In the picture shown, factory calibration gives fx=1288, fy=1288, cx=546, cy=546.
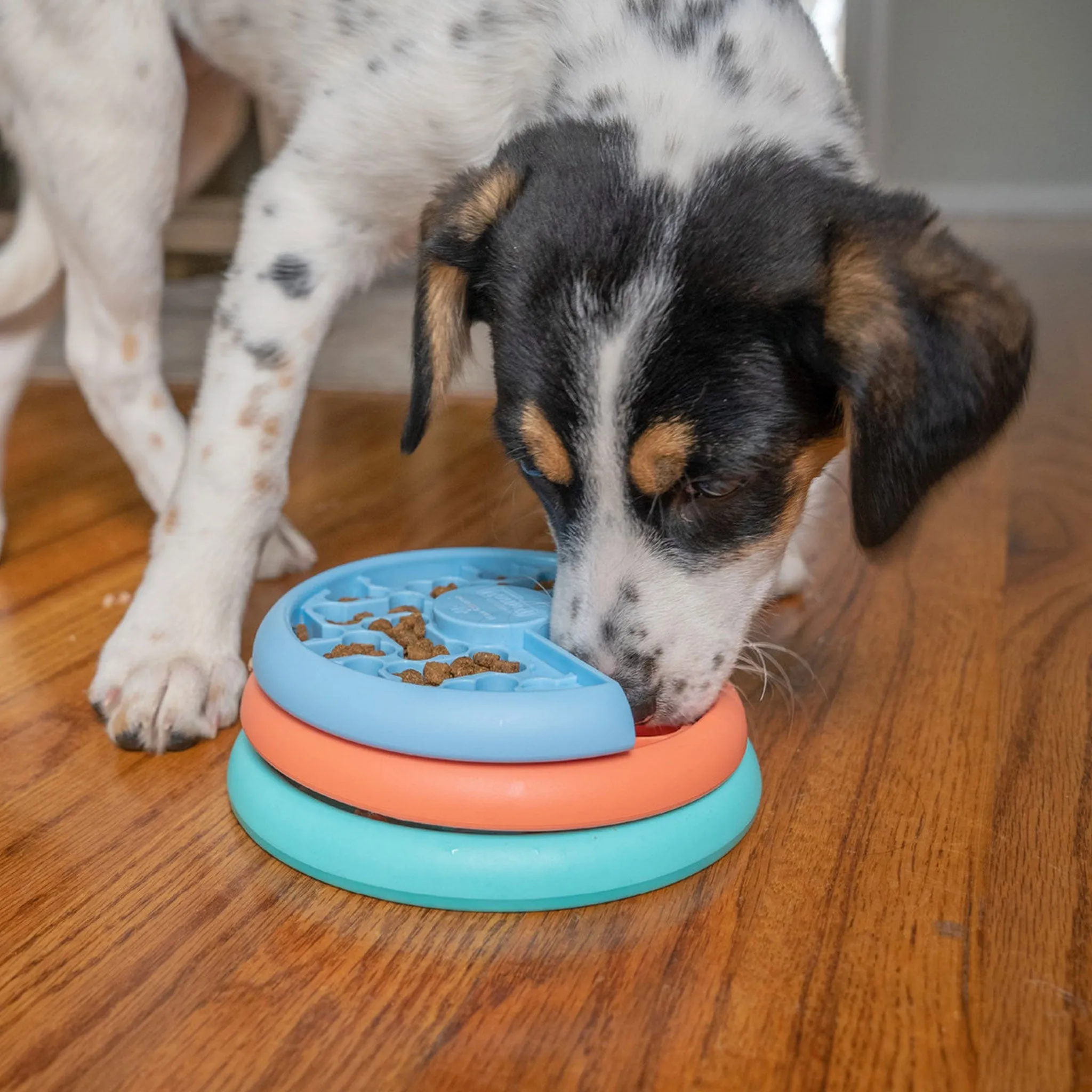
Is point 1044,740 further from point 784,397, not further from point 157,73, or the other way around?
point 157,73

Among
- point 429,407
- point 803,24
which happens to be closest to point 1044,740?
point 429,407

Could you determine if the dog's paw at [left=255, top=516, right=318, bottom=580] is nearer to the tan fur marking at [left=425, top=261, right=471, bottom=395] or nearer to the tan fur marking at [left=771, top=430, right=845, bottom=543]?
the tan fur marking at [left=425, top=261, right=471, bottom=395]

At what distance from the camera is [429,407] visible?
192 centimetres

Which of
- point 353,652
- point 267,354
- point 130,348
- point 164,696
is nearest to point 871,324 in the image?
point 353,652

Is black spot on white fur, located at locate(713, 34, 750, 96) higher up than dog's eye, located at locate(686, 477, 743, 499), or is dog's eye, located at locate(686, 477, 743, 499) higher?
black spot on white fur, located at locate(713, 34, 750, 96)

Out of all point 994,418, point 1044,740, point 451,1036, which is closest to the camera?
point 451,1036

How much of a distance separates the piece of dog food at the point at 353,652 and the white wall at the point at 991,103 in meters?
8.36

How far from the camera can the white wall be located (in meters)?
9.48

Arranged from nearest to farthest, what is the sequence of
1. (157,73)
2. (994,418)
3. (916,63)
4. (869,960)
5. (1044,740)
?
1. (869,960)
2. (994,418)
3. (1044,740)
4. (157,73)
5. (916,63)

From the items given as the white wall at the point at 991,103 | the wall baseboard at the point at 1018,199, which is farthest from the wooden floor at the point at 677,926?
the wall baseboard at the point at 1018,199

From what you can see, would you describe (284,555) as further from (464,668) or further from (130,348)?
(464,668)

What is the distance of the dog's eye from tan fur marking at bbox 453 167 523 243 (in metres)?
0.47

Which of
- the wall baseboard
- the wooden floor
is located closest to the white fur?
the wooden floor

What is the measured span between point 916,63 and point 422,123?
342 inches
